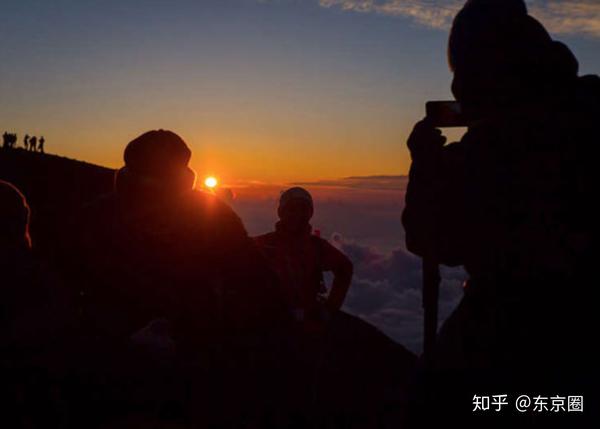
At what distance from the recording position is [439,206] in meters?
2.88

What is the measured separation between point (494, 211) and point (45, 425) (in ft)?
11.8

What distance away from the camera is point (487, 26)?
292cm

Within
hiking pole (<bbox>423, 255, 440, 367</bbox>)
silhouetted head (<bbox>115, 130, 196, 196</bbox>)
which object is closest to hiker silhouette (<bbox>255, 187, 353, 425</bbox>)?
silhouetted head (<bbox>115, 130, 196, 196</bbox>)

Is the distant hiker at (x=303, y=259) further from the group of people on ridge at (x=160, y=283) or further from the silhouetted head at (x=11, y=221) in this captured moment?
the silhouetted head at (x=11, y=221)

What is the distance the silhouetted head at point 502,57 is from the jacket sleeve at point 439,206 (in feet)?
0.88

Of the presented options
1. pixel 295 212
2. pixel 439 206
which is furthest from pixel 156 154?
pixel 295 212

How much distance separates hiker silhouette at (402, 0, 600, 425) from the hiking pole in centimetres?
41

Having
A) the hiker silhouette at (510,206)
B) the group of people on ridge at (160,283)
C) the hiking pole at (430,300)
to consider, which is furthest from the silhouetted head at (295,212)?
the hiker silhouette at (510,206)

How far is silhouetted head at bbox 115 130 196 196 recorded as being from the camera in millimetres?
4750

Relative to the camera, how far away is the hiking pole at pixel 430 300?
11.2ft

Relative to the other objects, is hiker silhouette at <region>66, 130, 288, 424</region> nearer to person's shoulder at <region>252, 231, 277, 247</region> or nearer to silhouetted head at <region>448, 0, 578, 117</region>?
silhouetted head at <region>448, 0, 578, 117</region>

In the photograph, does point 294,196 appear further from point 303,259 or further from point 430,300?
point 430,300

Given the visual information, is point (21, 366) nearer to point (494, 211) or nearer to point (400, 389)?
point (494, 211)

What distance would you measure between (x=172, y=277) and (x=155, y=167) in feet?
2.53
